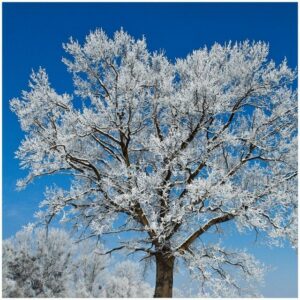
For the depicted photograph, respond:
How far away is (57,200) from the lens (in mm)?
13914

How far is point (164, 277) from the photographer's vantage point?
13.3 meters

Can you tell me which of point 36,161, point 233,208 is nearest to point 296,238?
point 233,208

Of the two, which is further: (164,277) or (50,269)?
(50,269)

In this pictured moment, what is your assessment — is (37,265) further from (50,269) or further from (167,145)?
(167,145)

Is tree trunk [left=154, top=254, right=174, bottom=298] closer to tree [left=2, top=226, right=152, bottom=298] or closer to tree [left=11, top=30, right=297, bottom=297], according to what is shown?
tree [left=11, top=30, right=297, bottom=297]

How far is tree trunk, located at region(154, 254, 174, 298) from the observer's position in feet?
43.5

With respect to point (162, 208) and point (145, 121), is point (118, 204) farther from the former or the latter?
point (145, 121)

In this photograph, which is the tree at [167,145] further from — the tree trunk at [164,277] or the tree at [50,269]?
the tree at [50,269]

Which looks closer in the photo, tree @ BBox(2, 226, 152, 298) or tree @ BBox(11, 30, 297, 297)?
tree @ BBox(11, 30, 297, 297)

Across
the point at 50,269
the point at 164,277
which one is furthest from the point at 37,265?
the point at 164,277

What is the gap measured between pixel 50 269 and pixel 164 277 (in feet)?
85.4

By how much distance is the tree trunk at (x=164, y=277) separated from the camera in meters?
13.2

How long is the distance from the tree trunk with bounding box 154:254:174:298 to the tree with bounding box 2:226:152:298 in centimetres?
1980

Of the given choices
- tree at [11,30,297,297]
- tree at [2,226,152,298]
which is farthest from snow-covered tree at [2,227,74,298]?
tree at [11,30,297,297]
